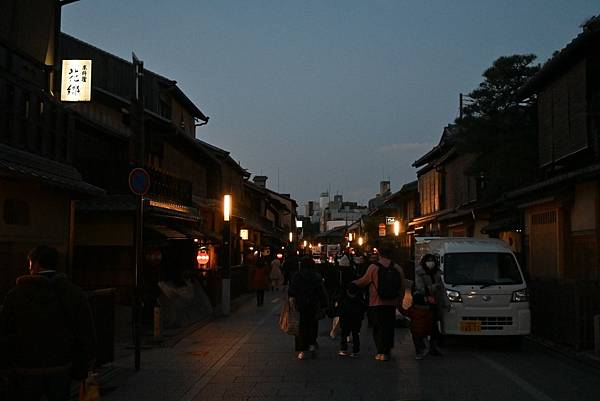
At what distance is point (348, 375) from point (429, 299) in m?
2.87

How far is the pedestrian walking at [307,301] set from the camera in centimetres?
1208

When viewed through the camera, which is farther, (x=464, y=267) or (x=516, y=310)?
(x=464, y=267)

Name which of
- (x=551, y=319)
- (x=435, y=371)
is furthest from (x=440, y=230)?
(x=435, y=371)

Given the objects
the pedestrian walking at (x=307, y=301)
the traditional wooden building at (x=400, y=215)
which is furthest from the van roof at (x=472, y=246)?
the traditional wooden building at (x=400, y=215)

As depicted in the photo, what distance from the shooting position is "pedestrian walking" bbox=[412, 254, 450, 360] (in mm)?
12148

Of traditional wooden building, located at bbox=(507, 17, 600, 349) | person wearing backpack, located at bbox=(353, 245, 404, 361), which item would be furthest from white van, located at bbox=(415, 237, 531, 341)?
person wearing backpack, located at bbox=(353, 245, 404, 361)

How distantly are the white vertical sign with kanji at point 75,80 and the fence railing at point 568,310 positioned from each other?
11.5 meters

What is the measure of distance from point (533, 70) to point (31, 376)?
18.8 meters

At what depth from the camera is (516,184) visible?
22.0 meters

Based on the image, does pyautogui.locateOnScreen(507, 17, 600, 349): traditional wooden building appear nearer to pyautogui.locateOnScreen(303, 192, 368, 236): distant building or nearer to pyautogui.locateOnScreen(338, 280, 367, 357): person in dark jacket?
pyautogui.locateOnScreen(338, 280, 367, 357): person in dark jacket

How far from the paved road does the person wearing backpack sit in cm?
37

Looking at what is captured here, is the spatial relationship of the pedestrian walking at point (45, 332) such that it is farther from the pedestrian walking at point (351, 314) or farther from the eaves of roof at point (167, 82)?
the eaves of roof at point (167, 82)

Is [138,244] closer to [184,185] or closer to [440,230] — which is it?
[184,185]

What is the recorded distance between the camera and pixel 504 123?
829 inches
